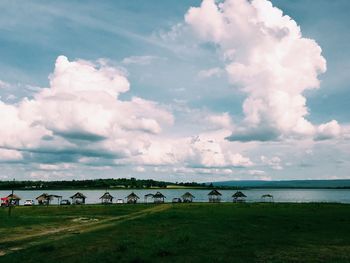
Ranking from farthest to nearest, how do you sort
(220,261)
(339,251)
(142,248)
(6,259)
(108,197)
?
(108,197)
(142,248)
(339,251)
(6,259)
(220,261)

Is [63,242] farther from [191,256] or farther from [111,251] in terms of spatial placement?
[191,256]

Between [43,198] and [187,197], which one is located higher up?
[187,197]

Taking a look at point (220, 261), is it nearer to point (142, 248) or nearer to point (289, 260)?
point (289, 260)

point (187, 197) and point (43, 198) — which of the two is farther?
point (187, 197)

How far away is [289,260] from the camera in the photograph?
21.0 metres

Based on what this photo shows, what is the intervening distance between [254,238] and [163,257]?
11147 millimetres

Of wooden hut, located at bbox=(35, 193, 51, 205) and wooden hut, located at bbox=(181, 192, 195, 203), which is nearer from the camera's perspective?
wooden hut, located at bbox=(35, 193, 51, 205)

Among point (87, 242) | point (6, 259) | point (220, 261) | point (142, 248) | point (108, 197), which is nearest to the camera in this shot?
point (220, 261)

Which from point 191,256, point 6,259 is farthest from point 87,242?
point 191,256

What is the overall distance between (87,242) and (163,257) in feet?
30.7

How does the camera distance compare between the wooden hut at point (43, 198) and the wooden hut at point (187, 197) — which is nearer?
the wooden hut at point (43, 198)

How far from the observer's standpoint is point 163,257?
2227 centimetres

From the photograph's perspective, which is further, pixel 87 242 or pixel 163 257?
pixel 87 242

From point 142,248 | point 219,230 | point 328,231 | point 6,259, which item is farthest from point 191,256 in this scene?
point 328,231
